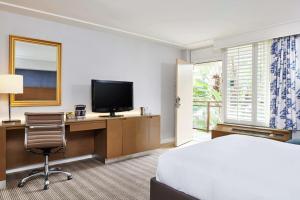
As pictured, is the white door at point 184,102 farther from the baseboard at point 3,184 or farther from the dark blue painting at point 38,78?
the baseboard at point 3,184

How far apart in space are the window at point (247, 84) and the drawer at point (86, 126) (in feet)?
8.98

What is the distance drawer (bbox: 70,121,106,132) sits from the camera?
3398mm

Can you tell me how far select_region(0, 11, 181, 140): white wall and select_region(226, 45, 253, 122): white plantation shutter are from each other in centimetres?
151

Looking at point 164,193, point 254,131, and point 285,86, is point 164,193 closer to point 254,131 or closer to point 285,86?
point 254,131

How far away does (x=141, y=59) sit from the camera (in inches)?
194

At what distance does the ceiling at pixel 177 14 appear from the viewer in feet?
9.73

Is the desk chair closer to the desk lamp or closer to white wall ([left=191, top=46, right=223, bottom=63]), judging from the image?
the desk lamp

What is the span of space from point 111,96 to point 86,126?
32.1 inches

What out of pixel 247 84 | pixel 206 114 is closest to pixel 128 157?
pixel 247 84

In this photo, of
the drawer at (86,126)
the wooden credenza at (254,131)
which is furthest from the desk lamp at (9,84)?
the wooden credenza at (254,131)

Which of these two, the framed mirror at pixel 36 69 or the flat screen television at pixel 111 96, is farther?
the flat screen television at pixel 111 96

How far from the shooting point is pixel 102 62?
14.0 feet

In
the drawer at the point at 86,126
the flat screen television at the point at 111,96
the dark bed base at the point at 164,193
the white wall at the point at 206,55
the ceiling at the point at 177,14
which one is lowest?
the dark bed base at the point at 164,193

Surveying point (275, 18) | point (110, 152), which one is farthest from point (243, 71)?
point (110, 152)
